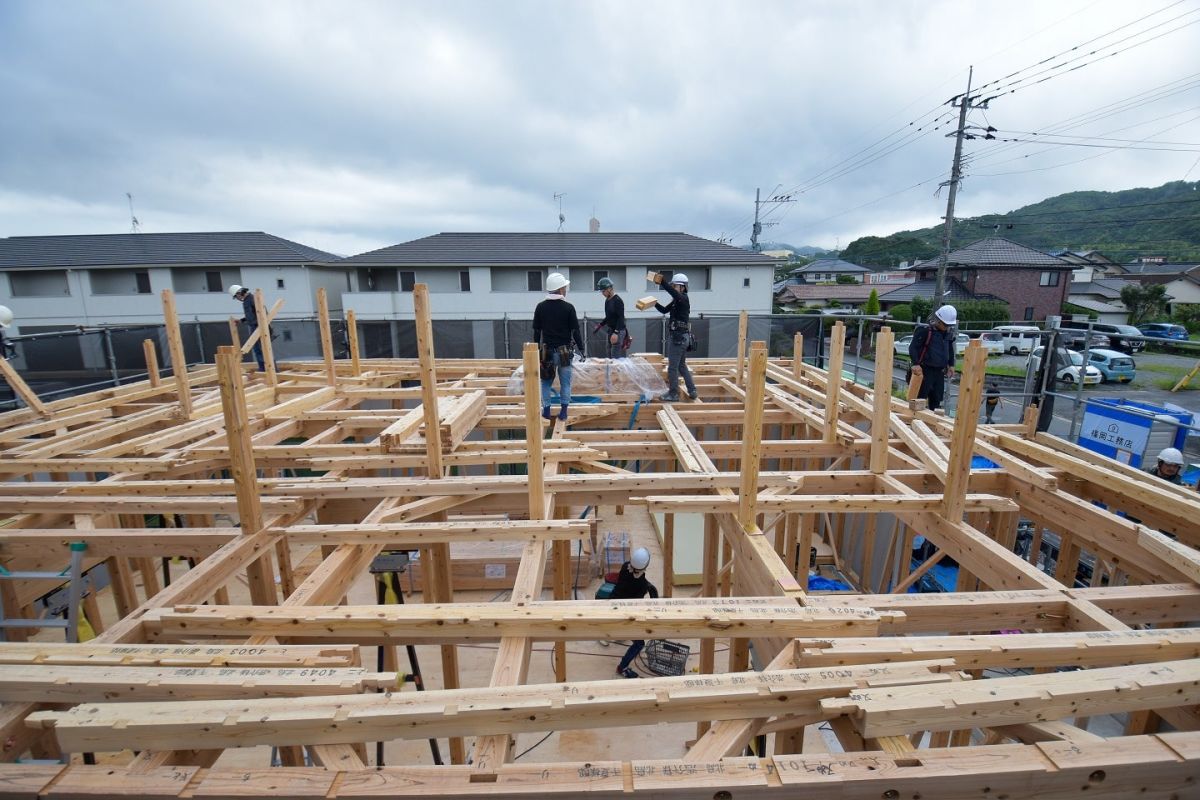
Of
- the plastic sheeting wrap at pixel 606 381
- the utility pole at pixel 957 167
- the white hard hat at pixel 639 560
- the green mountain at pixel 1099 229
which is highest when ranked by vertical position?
the green mountain at pixel 1099 229

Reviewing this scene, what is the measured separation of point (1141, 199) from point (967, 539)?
357 ft

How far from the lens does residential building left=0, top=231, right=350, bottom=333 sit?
2131 centimetres

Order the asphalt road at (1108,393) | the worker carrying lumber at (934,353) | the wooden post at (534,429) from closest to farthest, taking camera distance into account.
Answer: the wooden post at (534,429)
the worker carrying lumber at (934,353)
the asphalt road at (1108,393)

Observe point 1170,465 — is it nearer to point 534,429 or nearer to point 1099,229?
point 534,429

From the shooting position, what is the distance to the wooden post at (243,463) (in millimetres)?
3443

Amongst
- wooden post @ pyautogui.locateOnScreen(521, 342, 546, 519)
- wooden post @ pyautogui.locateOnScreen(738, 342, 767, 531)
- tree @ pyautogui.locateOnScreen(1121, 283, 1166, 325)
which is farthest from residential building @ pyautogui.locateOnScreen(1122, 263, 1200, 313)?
wooden post @ pyautogui.locateOnScreen(521, 342, 546, 519)

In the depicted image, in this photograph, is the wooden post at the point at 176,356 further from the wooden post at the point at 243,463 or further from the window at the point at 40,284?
the window at the point at 40,284

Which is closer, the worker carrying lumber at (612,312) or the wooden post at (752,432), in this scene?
the wooden post at (752,432)

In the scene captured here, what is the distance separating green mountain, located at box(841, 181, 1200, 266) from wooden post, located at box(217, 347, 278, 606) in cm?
7028

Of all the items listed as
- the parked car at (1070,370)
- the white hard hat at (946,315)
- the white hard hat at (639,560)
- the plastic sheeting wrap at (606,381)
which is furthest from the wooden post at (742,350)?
the parked car at (1070,370)

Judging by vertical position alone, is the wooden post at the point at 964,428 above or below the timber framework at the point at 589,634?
above

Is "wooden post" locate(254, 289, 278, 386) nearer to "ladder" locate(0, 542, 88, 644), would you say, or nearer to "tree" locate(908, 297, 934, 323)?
"ladder" locate(0, 542, 88, 644)

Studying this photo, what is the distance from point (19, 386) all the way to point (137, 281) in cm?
1992

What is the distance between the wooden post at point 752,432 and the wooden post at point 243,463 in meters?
3.29
